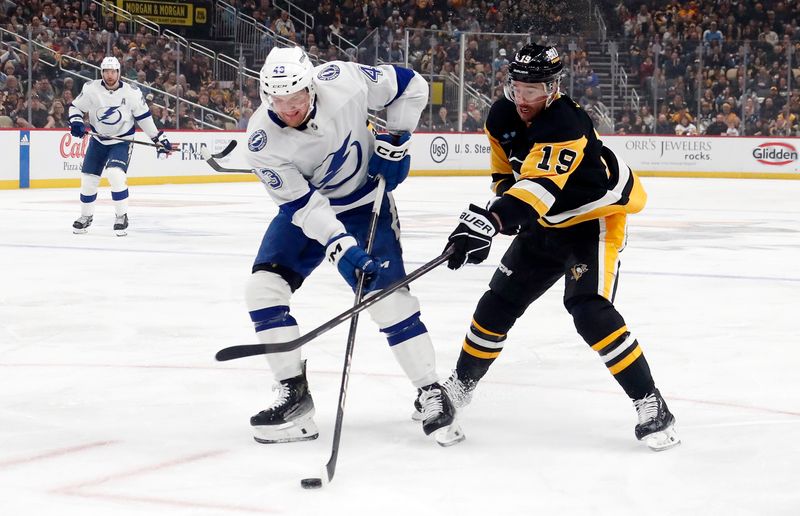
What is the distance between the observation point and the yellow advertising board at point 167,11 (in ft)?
61.0

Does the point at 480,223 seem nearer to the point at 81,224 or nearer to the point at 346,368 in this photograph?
the point at 346,368

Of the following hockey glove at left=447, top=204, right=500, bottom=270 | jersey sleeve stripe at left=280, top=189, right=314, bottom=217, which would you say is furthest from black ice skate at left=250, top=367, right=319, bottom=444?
hockey glove at left=447, top=204, right=500, bottom=270

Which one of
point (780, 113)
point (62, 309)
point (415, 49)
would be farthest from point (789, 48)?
point (62, 309)

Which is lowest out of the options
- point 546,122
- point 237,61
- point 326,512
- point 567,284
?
point 326,512

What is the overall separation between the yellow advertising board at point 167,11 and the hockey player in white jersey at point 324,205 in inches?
635

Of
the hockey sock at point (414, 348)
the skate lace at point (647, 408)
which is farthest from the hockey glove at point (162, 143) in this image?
the skate lace at point (647, 408)

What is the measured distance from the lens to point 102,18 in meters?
17.9

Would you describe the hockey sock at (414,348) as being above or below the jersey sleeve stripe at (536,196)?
below

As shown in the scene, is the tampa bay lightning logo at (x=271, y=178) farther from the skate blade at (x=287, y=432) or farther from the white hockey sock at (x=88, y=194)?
the white hockey sock at (x=88, y=194)

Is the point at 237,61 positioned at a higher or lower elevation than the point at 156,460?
higher

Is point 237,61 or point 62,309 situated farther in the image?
point 237,61

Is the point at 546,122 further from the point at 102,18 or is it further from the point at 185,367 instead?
the point at 102,18

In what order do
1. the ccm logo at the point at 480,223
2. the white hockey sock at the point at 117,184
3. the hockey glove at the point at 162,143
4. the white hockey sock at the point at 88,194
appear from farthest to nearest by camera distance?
the hockey glove at the point at 162,143 < the white hockey sock at the point at 117,184 < the white hockey sock at the point at 88,194 < the ccm logo at the point at 480,223

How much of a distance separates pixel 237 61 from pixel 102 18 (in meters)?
3.31
